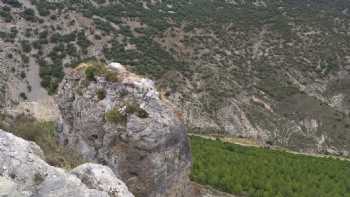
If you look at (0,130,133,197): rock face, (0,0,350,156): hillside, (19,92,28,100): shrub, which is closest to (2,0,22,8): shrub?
(0,0,350,156): hillside

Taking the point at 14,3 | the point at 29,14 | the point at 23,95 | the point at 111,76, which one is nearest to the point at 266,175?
the point at 111,76

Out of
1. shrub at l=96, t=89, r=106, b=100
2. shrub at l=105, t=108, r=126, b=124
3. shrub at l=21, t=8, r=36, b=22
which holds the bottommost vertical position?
shrub at l=105, t=108, r=126, b=124

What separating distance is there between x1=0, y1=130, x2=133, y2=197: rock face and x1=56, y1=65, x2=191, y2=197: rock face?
4078 mm

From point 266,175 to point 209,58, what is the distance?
33074mm

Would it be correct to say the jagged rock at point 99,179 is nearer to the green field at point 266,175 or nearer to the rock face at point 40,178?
the rock face at point 40,178

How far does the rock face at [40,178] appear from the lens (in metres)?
7.86

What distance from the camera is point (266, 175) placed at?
23.3 meters

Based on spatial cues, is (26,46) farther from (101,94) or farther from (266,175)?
(101,94)

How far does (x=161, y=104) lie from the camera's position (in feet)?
44.8

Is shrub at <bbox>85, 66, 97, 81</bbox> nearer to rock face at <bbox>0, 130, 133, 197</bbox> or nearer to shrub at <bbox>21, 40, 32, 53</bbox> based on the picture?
rock face at <bbox>0, 130, 133, 197</bbox>

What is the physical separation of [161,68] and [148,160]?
124 feet

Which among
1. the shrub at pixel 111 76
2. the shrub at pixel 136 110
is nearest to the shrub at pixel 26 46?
the shrub at pixel 111 76

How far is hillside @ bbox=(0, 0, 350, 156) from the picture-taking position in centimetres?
4609

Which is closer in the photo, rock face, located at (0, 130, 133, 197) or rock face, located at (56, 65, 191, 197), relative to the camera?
rock face, located at (0, 130, 133, 197)
